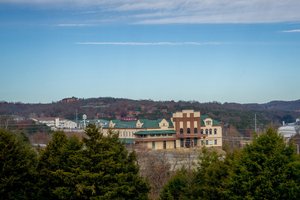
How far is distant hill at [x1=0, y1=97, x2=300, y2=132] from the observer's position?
6862cm

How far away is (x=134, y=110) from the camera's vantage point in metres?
76.9

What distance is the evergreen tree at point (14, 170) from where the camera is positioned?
A: 1420cm

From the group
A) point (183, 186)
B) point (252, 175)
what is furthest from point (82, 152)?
point (252, 175)

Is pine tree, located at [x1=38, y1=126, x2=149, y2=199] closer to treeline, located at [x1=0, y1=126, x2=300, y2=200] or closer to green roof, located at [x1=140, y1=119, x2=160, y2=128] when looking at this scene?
treeline, located at [x1=0, y1=126, x2=300, y2=200]

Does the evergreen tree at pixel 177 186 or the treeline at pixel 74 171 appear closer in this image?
the treeline at pixel 74 171

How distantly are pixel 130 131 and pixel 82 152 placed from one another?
3405 centimetres

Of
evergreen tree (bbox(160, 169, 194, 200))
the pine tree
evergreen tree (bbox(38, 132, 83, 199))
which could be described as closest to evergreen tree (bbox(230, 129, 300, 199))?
evergreen tree (bbox(160, 169, 194, 200))

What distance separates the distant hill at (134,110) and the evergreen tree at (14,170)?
47.2 m

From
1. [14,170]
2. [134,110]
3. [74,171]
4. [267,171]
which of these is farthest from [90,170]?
[134,110]

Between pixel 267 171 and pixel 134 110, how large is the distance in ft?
211

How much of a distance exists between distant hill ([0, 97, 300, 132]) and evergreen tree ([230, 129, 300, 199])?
47.1 metres

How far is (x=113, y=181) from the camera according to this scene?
14.6 metres

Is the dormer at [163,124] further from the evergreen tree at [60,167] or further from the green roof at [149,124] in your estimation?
the evergreen tree at [60,167]

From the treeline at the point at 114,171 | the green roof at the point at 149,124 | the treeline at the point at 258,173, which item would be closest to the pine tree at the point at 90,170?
the treeline at the point at 114,171
